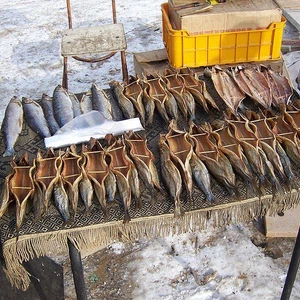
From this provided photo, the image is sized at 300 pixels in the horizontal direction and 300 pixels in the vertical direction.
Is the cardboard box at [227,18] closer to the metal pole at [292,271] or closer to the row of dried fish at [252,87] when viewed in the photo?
the row of dried fish at [252,87]

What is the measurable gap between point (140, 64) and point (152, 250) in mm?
2290

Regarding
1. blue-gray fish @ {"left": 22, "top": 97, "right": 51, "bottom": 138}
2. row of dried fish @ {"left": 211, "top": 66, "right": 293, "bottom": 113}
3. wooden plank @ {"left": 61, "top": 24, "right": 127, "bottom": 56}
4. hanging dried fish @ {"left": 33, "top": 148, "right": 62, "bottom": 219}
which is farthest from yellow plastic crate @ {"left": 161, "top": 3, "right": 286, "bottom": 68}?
hanging dried fish @ {"left": 33, "top": 148, "right": 62, "bottom": 219}

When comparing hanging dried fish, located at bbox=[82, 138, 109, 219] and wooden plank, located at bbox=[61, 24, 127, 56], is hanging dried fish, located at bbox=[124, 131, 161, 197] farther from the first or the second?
wooden plank, located at bbox=[61, 24, 127, 56]

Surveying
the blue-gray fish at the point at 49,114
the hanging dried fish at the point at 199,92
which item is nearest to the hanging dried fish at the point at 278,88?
the hanging dried fish at the point at 199,92

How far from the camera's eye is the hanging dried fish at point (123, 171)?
2297mm

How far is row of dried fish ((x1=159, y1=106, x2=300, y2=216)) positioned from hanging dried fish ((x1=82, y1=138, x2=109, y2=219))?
1.20ft

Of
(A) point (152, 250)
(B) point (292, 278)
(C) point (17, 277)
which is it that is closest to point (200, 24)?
(A) point (152, 250)

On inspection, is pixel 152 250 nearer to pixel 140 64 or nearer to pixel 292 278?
pixel 292 278

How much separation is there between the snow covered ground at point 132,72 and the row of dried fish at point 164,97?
4.51 feet

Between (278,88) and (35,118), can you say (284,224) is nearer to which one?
(278,88)

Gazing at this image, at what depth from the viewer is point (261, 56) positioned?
14.5 feet

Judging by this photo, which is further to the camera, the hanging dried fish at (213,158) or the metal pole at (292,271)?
the metal pole at (292,271)

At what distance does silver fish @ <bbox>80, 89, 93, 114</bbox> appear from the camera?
3225mm

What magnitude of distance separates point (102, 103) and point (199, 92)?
768 mm
